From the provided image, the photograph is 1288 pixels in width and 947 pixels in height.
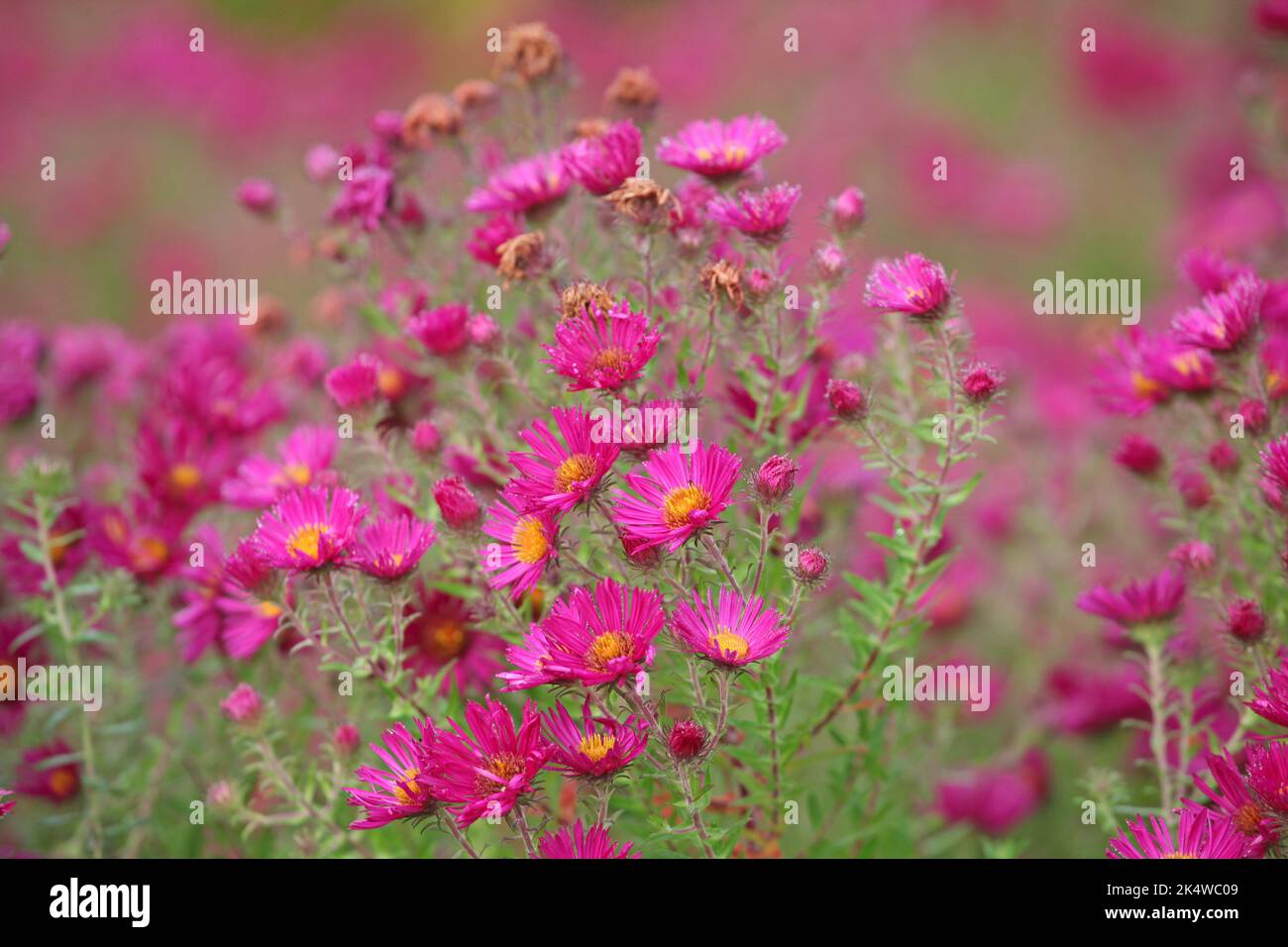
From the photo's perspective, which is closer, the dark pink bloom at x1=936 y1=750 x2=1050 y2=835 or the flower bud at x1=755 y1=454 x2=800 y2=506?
the flower bud at x1=755 y1=454 x2=800 y2=506

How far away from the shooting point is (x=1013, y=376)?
171cm

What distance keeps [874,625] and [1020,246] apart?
2.45 m

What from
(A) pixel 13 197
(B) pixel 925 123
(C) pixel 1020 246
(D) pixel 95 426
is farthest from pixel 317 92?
(D) pixel 95 426

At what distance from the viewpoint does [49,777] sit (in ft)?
4.17

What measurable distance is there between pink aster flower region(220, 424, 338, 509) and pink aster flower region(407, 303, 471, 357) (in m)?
0.20

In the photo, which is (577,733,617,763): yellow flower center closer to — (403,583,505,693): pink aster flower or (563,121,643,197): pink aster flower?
(403,583,505,693): pink aster flower

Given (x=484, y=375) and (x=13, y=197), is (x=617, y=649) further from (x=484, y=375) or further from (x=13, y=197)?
(x=13, y=197)

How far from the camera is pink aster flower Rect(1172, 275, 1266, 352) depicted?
1079 millimetres

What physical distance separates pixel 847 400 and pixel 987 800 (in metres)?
0.73

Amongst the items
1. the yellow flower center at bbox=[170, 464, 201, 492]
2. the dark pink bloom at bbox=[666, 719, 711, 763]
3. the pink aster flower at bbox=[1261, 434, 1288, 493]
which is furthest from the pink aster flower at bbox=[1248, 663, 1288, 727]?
the yellow flower center at bbox=[170, 464, 201, 492]

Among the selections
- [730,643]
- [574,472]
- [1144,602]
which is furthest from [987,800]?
[574,472]
